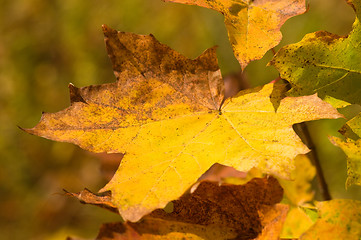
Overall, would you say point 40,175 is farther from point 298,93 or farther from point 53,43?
point 298,93

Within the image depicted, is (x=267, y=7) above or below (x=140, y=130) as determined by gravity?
above

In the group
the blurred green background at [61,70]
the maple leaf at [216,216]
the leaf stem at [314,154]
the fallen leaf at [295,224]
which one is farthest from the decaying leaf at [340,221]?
the blurred green background at [61,70]

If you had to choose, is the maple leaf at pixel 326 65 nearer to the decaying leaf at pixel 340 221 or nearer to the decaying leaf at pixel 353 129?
the decaying leaf at pixel 353 129

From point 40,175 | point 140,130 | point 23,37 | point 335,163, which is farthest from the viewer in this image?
point 23,37

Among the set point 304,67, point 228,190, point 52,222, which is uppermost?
point 304,67

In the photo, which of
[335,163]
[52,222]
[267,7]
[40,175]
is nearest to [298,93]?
[267,7]

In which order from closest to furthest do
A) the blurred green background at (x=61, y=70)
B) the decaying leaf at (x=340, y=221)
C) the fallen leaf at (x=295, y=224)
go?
the decaying leaf at (x=340, y=221), the fallen leaf at (x=295, y=224), the blurred green background at (x=61, y=70)
